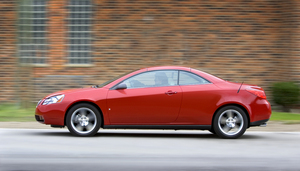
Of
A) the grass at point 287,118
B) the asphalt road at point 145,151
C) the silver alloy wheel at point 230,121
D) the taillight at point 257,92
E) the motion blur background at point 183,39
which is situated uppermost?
the motion blur background at point 183,39

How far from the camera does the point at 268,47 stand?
44.5 feet

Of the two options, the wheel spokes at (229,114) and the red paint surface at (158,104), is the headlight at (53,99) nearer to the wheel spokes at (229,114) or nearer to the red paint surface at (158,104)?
the red paint surface at (158,104)

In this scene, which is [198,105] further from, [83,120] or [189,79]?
[83,120]

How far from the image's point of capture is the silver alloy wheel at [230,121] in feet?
23.6

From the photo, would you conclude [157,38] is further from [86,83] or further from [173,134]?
[173,134]

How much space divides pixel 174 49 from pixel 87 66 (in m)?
3.31

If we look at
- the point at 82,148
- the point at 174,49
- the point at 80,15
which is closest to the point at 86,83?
the point at 80,15

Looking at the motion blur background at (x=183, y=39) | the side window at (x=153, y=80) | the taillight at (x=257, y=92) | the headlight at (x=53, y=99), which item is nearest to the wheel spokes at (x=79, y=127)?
the headlight at (x=53, y=99)

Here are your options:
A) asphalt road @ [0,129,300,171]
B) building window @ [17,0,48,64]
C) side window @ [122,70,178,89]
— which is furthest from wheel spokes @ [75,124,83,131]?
building window @ [17,0,48,64]

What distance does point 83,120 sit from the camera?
23.5 ft

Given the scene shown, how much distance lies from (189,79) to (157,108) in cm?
89

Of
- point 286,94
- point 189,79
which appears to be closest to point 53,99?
point 189,79

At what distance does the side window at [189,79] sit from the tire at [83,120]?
5.83ft

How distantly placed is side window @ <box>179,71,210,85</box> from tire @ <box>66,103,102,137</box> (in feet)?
5.83
